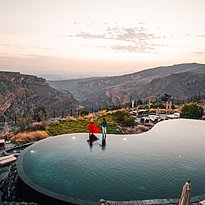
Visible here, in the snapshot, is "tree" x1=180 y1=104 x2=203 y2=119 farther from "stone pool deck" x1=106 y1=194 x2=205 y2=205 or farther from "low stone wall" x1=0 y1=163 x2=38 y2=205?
"low stone wall" x1=0 y1=163 x2=38 y2=205

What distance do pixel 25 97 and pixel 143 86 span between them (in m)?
66.1

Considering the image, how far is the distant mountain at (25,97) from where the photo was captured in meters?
57.7

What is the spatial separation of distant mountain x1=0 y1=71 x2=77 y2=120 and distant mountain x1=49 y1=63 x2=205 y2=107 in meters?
27.0

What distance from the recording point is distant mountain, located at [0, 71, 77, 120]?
57.7 m

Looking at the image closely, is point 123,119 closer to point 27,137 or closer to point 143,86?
point 27,137

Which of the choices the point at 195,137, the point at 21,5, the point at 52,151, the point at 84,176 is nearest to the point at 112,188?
the point at 84,176

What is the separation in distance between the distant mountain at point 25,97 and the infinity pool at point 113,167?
45.0 meters

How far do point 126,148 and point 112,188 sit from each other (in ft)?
12.8

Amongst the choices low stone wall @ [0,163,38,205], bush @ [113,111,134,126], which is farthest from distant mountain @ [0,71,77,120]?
low stone wall @ [0,163,38,205]

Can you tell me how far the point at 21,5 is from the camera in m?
17.5

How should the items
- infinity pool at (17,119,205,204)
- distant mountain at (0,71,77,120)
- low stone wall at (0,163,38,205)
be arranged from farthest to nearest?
distant mountain at (0,71,77,120) < low stone wall at (0,163,38,205) < infinity pool at (17,119,205,204)

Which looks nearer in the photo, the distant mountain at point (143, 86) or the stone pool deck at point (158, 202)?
the stone pool deck at point (158, 202)

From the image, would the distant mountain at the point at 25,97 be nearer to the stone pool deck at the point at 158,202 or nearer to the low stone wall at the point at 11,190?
the low stone wall at the point at 11,190

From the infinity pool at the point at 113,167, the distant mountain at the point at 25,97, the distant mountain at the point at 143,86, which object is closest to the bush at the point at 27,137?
the infinity pool at the point at 113,167
